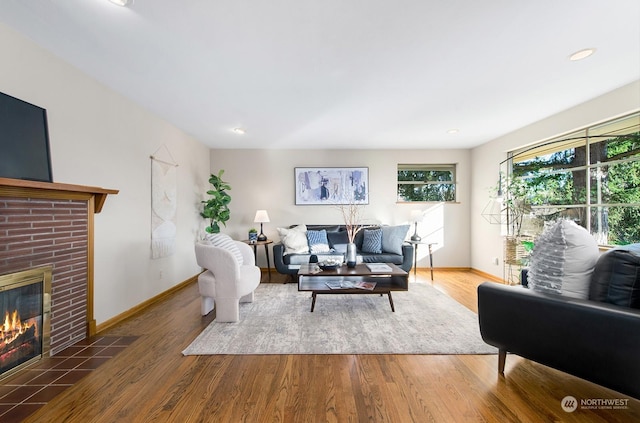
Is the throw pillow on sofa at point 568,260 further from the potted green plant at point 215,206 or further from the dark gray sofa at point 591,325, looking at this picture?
the potted green plant at point 215,206

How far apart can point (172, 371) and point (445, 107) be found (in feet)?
12.1

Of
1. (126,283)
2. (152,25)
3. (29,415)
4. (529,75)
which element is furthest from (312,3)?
(126,283)

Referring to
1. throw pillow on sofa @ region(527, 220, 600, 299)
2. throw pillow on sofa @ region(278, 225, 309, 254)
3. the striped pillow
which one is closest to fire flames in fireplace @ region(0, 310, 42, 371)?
the striped pillow

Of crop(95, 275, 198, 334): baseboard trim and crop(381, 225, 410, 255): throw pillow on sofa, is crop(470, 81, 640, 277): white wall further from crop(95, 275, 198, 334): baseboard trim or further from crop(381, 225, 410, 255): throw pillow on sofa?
crop(95, 275, 198, 334): baseboard trim

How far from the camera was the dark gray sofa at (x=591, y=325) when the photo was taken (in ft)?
4.35

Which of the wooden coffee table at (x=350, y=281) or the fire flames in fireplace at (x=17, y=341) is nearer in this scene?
the fire flames in fireplace at (x=17, y=341)

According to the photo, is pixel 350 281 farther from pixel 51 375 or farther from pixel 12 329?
pixel 12 329

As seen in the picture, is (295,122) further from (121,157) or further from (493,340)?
(493,340)

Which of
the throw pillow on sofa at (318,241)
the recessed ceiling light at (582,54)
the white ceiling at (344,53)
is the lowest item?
the throw pillow on sofa at (318,241)

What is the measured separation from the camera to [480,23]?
5.80ft

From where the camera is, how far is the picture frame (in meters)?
5.27

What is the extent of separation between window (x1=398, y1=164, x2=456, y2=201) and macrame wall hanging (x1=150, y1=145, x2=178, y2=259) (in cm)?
395
